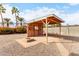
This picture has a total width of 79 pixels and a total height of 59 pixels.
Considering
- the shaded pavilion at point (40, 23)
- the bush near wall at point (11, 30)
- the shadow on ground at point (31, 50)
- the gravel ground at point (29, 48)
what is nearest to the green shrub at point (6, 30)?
the bush near wall at point (11, 30)

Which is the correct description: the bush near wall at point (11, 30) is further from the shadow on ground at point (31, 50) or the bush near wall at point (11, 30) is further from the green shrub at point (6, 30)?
the shadow on ground at point (31, 50)

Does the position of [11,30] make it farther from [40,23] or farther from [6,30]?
[40,23]

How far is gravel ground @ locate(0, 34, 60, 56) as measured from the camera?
8656mm

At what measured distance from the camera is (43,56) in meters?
8.53

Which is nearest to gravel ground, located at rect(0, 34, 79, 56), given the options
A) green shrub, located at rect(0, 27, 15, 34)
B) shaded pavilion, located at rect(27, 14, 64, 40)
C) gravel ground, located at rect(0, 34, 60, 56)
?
gravel ground, located at rect(0, 34, 60, 56)

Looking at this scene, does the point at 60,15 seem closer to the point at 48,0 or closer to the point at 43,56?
the point at 48,0

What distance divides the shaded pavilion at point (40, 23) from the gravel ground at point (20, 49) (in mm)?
477

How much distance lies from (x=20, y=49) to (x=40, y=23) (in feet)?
4.10

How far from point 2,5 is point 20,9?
59 centimetres

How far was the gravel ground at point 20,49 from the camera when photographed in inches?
341

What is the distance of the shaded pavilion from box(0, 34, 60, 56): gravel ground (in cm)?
48

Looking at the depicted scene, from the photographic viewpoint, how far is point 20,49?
29.0 ft

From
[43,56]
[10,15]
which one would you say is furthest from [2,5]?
[43,56]

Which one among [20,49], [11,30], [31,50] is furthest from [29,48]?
[11,30]
